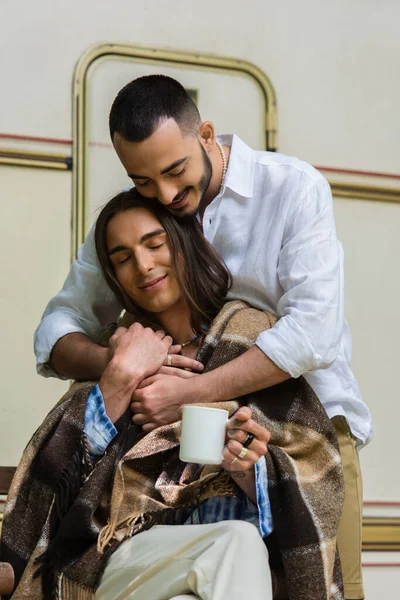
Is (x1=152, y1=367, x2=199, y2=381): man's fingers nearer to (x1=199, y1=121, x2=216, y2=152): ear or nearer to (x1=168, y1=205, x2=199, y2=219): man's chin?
(x1=168, y1=205, x2=199, y2=219): man's chin

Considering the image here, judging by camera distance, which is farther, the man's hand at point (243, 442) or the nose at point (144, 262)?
the nose at point (144, 262)

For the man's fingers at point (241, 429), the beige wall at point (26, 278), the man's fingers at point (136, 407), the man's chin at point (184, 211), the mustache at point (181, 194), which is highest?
the mustache at point (181, 194)

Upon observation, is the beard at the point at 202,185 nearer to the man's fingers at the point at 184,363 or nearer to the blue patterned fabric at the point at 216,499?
the man's fingers at the point at 184,363

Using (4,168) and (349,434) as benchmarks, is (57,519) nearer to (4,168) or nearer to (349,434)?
(349,434)

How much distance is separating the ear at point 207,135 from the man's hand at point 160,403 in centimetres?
56

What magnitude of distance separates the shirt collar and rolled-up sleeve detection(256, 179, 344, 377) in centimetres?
15

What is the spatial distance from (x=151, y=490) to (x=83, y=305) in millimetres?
600

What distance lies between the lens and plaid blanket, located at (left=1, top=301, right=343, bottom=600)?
2.23 metres

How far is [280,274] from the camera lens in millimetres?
2479

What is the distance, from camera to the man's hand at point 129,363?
7.91 feet

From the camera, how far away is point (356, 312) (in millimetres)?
4160

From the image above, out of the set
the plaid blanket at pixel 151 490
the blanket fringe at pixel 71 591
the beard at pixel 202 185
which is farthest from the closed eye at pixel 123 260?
the blanket fringe at pixel 71 591

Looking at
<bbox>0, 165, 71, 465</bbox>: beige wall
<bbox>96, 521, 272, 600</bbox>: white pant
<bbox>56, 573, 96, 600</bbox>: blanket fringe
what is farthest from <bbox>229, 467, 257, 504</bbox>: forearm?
<bbox>0, 165, 71, 465</bbox>: beige wall

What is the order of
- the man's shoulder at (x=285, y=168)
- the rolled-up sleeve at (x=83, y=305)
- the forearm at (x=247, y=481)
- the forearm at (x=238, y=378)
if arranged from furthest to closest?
the rolled-up sleeve at (x=83, y=305) < the man's shoulder at (x=285, y=168) < the forearm at (x=238, y=378) < the forearm at (x=247, y=481)
